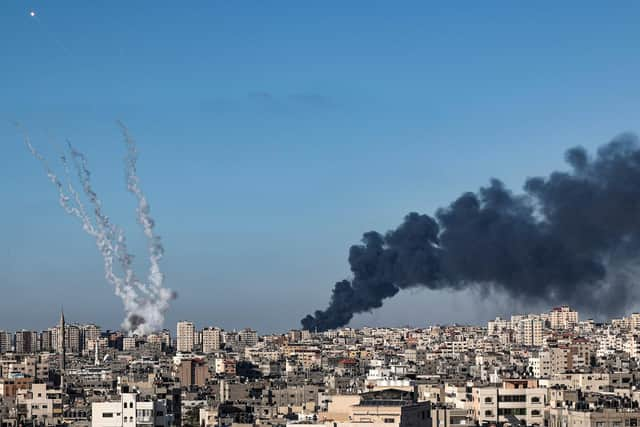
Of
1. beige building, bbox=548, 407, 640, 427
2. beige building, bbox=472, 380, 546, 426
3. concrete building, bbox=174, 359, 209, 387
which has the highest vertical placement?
concrete building, bbox=174, 359, 209, 387

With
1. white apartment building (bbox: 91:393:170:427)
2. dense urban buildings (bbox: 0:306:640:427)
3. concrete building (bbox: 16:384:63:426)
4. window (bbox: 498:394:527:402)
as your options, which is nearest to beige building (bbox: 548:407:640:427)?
dense urban buildings (bbox: 0:306:640:427)

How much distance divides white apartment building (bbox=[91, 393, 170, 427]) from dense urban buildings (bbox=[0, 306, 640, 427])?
5cm

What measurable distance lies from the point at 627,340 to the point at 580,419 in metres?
110

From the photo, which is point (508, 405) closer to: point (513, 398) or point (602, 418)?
point (513, 398)

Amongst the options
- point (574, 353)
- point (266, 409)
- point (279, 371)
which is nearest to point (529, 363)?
point (574, 353)

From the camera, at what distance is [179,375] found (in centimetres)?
12669

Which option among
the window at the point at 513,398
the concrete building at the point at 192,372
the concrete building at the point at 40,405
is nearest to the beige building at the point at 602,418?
the window at the point at 513,398

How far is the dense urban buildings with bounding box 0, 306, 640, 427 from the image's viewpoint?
5850cm

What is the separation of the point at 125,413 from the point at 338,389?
1237 inches

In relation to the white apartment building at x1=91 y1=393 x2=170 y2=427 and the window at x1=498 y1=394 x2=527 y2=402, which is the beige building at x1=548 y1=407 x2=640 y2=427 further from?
the white apartment building at x1=91 y1=393 x2=170 y2=427

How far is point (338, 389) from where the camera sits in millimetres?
89000

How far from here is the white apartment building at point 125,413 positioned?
58.6m

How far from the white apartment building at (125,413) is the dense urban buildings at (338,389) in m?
0.05

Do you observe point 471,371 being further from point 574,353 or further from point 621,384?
point 621,384
